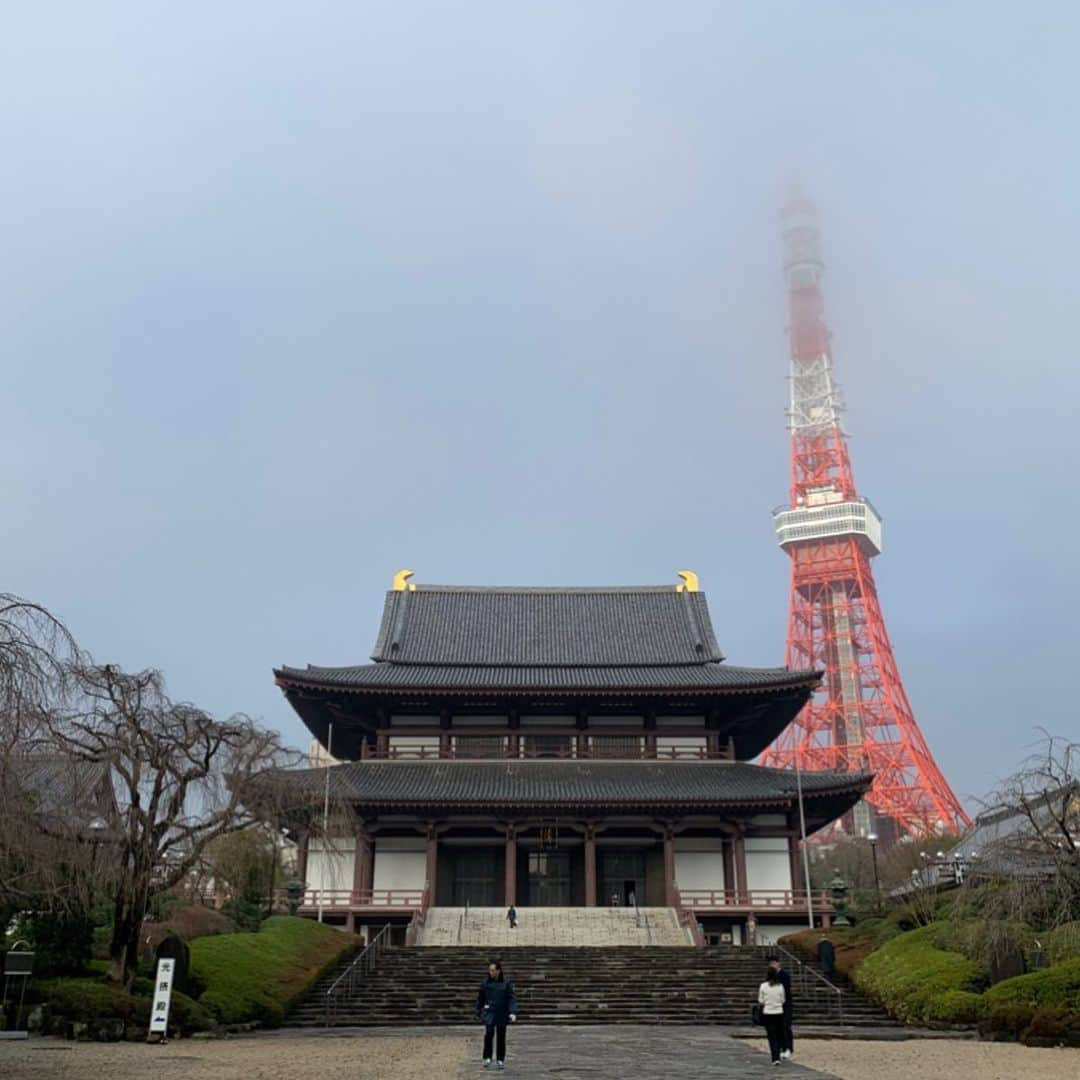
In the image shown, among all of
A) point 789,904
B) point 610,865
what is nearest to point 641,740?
point 610,865

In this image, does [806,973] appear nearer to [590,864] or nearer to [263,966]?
[590,864]

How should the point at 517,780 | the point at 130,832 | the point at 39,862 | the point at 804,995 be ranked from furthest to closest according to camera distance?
1. the point at 517,780
2. the point at 804,995
3. the point at 130,832
4. the point at 39,862

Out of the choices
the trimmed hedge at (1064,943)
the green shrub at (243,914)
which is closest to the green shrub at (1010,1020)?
the trimmed hedge at (1064,943)

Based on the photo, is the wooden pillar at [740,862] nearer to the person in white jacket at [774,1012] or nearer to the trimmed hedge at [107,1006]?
the trimmed hedge at [107,1006]

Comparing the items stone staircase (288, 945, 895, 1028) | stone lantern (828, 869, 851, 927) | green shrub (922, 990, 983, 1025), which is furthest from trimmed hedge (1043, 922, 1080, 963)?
stone lantern (828, 869, 851, 927)

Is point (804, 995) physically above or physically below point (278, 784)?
below

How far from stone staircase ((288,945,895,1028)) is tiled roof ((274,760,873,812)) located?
683cm

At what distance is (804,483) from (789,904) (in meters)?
73.7

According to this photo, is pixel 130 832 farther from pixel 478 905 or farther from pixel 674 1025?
pixel 478 905

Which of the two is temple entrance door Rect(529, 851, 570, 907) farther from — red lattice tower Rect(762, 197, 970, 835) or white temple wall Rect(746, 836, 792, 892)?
red lattice tower Rect(762, 197, 970, 835)

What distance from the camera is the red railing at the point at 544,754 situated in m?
40.4

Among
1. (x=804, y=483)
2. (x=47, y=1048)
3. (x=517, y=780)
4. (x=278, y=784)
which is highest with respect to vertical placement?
(x=804, y=483)

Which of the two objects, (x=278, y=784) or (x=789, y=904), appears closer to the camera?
(x=278, y=784)

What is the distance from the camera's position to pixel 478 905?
3797cm
